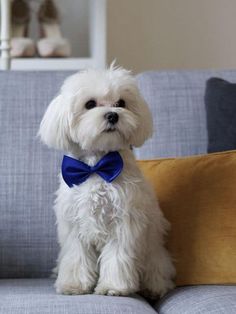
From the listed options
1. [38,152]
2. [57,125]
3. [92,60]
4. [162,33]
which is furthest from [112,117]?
[162,33]

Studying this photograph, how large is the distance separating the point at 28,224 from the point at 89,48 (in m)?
1.06

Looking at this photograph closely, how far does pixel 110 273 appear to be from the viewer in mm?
1481

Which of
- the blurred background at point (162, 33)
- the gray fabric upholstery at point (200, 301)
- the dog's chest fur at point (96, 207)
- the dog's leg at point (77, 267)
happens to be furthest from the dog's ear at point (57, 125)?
the blurred background at point (162, 33)

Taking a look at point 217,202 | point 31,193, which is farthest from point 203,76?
point 31,193

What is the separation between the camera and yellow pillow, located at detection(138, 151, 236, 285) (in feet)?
5.12

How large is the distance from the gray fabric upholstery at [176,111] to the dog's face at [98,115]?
1.14 ft

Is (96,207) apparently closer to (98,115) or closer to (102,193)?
(102,193)

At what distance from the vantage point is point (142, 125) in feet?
4.91

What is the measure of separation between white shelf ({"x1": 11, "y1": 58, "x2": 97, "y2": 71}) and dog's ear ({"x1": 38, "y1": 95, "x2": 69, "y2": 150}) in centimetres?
97

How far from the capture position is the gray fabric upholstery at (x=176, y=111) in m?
1.86

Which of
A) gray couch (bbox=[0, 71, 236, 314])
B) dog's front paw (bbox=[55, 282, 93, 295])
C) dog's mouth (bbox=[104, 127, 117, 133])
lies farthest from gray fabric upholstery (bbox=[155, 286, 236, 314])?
dog's mouth (bbox=[104, 127, 117, 133])

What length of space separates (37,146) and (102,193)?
40 cm

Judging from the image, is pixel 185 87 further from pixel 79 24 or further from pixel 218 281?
pixel 79 24

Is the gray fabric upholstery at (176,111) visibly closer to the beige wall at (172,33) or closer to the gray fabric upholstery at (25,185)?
the gray fabric upholstery at (25,185)
